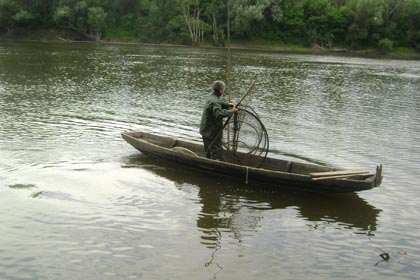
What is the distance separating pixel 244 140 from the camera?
1102 cm

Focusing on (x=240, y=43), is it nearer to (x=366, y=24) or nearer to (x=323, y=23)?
(x=323, y=23)

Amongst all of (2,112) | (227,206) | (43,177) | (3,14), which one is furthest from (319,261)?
(3,14)

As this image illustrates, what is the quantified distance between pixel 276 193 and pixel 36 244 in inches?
199

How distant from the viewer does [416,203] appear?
9.99 metres

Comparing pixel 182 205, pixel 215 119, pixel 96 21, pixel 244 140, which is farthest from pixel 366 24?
pixel 182 205

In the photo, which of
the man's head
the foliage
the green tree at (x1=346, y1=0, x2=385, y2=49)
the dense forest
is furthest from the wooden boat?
the green tree at (x1=346, y1=0, x2=385, y2=49)

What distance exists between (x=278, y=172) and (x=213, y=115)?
2120 mm

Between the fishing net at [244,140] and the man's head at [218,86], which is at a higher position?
the man's head at [218,86]

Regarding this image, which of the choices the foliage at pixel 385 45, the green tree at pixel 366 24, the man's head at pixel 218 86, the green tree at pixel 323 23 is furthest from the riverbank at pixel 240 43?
the man's head at pixel 218 86

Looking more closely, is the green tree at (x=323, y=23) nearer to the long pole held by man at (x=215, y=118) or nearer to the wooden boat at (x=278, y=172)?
the wooden boat at (x=278, y=172)

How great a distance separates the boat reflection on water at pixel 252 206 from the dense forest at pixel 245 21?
60.7 meters

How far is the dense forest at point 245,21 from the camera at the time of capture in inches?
2753

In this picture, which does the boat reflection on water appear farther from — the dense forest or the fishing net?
the dense forest

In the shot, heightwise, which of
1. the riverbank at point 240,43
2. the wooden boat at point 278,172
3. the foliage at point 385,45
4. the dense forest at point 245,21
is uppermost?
the dense forest at point 245,21
